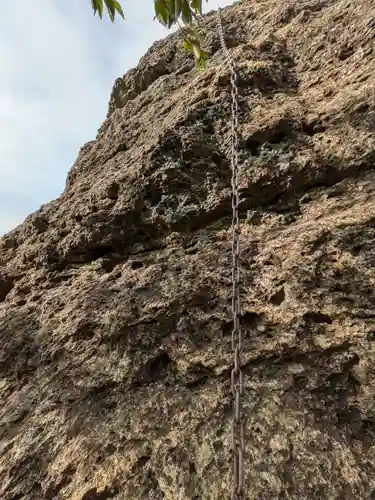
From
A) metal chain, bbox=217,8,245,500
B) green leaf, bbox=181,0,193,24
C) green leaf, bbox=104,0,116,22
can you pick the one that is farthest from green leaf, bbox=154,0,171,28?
metal chain, bbox=217,8,245,500

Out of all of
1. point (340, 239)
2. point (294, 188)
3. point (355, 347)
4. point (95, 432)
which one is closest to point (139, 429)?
point (95, 432)

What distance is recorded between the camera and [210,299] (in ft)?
8.07

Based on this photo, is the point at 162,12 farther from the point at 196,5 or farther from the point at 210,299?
the point at 210,299

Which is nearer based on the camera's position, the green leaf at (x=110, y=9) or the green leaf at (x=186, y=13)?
the green leaf at (x=110, y=9)

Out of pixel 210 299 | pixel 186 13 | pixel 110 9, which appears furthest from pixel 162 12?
pixel 210 299

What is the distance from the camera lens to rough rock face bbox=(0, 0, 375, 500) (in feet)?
5.93

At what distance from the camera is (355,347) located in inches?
75.3

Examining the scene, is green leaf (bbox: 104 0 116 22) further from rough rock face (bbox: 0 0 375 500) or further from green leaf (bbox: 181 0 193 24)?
rough rock face (bbox: 0 0 375 500)

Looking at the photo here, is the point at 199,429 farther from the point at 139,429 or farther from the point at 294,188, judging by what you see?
the point at 294,188

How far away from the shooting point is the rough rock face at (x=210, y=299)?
5.93 ft

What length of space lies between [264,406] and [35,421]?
1297 millimetres

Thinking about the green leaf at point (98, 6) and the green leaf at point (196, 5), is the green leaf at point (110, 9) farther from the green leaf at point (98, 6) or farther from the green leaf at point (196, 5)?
the green leaf at point (196, 5)

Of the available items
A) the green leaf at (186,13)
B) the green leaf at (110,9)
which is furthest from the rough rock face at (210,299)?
the green leaf at (110,9)

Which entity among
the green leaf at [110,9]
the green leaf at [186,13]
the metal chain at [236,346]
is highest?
the green leaf at [110,9]
